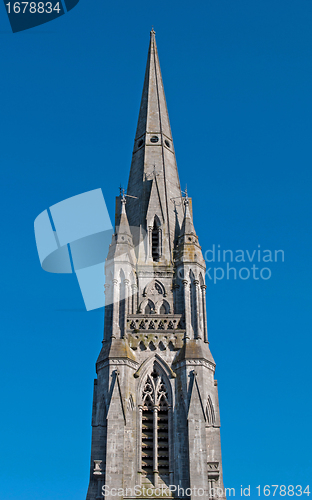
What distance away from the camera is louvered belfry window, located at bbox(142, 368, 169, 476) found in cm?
3519

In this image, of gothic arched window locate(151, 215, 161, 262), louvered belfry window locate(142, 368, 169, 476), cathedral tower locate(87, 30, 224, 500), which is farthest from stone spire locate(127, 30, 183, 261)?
louvered belfry window locate(142, 368, 169, 476)

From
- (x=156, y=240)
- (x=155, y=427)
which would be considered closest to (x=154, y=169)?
(x=156, y=240)

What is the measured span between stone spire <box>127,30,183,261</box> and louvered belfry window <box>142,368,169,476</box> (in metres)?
8.87

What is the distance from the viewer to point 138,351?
38.5 m

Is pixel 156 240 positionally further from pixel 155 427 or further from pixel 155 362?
pixel 155 427

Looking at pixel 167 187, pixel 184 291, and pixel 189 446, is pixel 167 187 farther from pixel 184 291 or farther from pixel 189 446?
pixel 189 446

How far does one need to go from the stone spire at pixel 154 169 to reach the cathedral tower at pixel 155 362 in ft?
0.31

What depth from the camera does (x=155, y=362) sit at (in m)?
38.2

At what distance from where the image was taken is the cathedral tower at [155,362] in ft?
113

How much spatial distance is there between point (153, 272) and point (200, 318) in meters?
4.43

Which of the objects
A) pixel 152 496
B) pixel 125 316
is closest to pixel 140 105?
pixel 125 316

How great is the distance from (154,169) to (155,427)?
61.0 ft

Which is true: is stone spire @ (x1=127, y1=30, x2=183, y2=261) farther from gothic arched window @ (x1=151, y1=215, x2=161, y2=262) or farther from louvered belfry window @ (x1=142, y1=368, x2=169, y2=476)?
Answer: louvered belfry window @ (x1=142, y1=368, x2=169, y2=476)

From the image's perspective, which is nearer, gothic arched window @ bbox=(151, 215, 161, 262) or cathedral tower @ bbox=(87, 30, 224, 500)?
cathedral tower @ bbox=(87, 30, 224, 500)
